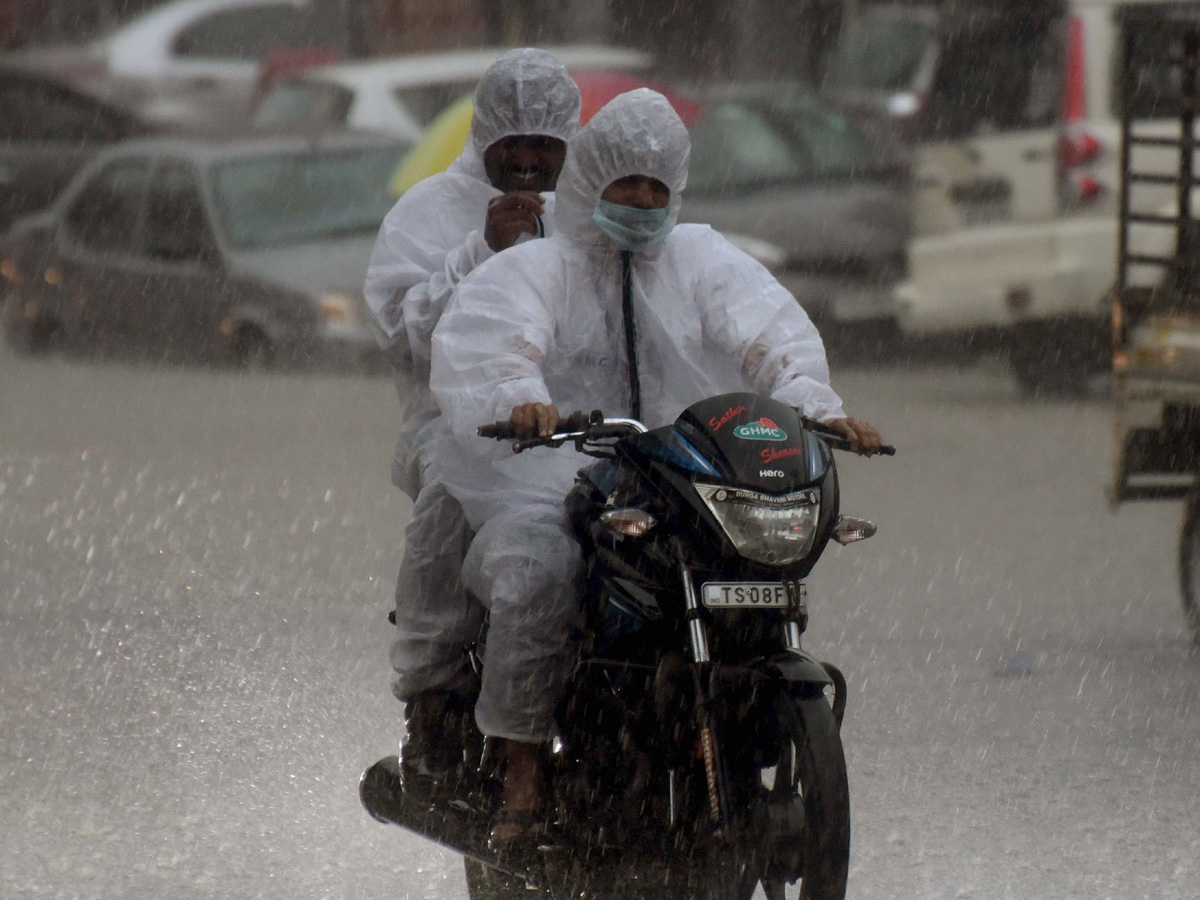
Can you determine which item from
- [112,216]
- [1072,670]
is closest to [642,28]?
[112,216]

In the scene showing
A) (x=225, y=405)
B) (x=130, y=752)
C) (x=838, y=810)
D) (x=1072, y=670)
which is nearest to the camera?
(x=838, y=810)

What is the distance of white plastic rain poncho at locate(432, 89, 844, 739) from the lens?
432 centimetres

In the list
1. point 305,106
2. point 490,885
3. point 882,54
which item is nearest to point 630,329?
point 490,885

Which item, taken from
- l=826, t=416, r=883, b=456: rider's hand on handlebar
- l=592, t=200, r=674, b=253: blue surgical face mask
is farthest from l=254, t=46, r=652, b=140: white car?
l=826, t=416, r=883, b=456: rider's hand on handlebar

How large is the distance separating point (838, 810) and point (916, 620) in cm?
372

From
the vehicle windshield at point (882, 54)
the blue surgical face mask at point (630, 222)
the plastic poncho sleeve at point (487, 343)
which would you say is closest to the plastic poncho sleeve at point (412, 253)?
the plastic poncho sleeve at point (487, 343)

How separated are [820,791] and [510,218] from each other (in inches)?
55.8

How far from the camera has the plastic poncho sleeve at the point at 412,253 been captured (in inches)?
195

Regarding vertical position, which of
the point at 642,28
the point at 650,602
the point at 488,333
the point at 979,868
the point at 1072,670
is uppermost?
the point at 488,333

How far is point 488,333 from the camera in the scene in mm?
4344

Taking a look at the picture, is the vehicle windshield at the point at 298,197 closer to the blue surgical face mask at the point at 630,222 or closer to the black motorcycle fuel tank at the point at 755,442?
the blue surgical face mask at the point at 630,222

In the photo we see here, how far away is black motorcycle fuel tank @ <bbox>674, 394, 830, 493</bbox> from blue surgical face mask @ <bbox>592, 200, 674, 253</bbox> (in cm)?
41

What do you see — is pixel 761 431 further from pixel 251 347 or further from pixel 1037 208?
pixel 251 347

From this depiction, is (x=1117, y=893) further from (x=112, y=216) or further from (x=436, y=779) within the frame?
(x=112, y=216)
